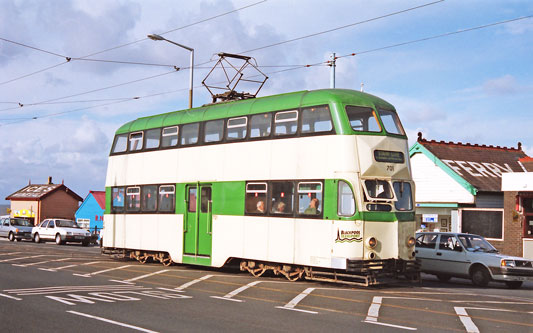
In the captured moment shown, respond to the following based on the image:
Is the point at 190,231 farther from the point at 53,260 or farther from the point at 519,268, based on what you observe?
the point at 519,268

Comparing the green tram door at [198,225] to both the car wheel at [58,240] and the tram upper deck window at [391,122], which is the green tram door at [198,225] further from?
the car wheel at [58,240]

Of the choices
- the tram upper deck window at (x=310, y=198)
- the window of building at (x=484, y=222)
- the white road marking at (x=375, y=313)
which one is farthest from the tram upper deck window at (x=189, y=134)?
the window of building at (x=484, y=222)

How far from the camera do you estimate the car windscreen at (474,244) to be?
63.4ft

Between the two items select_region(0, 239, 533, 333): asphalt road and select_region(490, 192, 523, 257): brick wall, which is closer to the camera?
select_region(0, 239, 533, 333): asphalt road

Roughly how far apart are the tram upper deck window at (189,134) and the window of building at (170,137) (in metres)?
0.38

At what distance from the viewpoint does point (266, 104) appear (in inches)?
711

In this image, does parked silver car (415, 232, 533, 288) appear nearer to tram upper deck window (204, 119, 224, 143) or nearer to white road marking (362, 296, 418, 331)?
white road marking (362, 296, 418, 331)

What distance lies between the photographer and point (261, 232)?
1806 centimetres

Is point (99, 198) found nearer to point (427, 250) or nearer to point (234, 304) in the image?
point (427, 250)

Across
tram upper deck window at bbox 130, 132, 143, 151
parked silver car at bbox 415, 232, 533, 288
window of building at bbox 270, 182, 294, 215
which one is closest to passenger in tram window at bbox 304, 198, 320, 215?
window of building at bbox 270, 182, 294, 215

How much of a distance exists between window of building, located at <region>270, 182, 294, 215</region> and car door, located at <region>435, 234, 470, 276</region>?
550cm

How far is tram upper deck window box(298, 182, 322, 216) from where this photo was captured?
16.5m

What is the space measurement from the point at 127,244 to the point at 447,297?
12862 mm

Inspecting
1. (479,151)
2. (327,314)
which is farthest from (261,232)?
(479,151)
